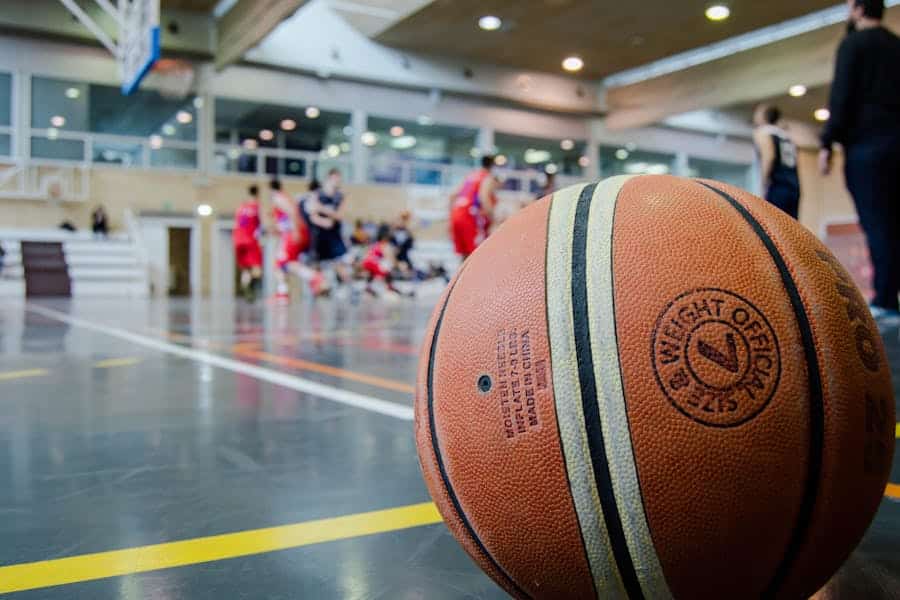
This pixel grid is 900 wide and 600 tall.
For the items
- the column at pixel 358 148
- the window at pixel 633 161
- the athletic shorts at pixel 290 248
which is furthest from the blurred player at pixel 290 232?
the window at pixel 633 161

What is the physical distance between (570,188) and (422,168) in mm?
22745

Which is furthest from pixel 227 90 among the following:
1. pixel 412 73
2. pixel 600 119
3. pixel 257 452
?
pixel 257 452

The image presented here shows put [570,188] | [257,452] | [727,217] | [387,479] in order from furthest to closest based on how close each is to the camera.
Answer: [257,452] → [387,479] → [570,188] → [727,217]

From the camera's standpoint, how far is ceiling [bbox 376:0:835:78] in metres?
17.3

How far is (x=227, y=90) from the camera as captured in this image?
781 inches

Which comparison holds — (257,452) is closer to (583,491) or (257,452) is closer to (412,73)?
(583,491)

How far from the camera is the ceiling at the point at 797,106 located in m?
23.8

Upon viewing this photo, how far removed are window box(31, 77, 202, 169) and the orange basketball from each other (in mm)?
19901

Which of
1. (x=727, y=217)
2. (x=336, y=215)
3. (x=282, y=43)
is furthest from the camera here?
(x=282, y=43)

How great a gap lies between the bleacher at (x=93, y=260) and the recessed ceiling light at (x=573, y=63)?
1165 cm

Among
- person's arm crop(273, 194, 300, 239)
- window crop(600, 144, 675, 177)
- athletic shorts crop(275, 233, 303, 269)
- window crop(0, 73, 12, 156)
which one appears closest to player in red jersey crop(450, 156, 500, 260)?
person's arm crop(273, 194, 300, 239)

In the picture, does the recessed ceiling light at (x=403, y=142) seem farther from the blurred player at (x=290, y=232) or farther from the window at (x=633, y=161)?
the blurred player at (x=290, y=232)

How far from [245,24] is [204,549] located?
17.2m

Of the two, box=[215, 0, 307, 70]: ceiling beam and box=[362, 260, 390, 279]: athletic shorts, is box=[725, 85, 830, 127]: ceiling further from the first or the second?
box=[215, 0, 307, 70]: ceiling beam
